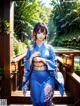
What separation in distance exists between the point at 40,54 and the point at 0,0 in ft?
7.77

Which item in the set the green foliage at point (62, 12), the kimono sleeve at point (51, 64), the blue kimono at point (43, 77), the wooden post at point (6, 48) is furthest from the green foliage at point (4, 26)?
the green foliage at point (62, 12)

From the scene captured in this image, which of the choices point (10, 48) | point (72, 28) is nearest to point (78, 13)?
point (72, 28)

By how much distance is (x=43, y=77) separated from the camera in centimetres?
425

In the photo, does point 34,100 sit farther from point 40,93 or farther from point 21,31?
point 21,31

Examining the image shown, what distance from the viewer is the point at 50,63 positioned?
14.1ft

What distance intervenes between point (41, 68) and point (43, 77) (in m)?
0.13

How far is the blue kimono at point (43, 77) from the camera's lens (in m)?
4.22

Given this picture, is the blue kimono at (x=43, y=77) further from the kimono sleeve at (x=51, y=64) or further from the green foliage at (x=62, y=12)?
the green foliage at (x=62, y=12)

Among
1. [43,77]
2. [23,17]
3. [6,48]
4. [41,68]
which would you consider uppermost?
[23,17]

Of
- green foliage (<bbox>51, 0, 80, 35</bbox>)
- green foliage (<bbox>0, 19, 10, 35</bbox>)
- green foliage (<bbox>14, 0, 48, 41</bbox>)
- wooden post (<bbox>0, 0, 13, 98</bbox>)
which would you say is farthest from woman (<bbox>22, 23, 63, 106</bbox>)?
green foliage (<bbox>51, 0, 80, 35</bbox>)

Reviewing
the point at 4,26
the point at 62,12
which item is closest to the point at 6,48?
the point at 4,26

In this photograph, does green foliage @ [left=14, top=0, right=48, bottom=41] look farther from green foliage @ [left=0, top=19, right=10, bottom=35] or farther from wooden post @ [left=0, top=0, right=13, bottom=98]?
green foliage @ [left=0, top=19, right=10, bottom=35]

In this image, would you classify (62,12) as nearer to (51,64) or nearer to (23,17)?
(23,17)

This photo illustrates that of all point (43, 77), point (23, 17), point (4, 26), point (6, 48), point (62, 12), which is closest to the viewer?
point (43, 77)
